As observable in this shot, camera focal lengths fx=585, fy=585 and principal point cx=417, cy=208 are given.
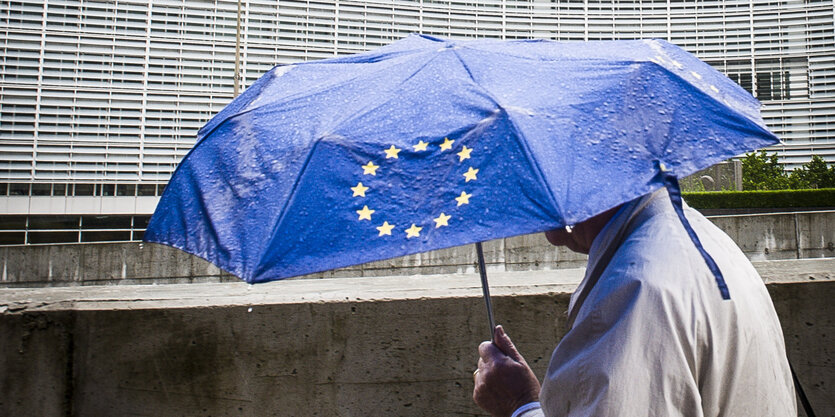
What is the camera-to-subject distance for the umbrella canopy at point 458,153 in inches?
44.0

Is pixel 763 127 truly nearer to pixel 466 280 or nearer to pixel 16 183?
pixel 466 280

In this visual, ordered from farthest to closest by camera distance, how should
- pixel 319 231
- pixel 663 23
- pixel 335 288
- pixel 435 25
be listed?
pixel 663 23
pixel 435 25
pixel 335 288
pixel 319 231

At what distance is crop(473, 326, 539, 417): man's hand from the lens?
4.81 feet

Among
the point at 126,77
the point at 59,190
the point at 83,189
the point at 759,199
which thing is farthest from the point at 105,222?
the point at 759,199

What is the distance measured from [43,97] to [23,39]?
4.50 m

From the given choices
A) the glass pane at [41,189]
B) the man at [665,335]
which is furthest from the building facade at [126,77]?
the man at [665,335]

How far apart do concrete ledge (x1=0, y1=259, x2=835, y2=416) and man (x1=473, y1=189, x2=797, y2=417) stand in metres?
1.84

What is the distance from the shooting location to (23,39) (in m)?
41.2

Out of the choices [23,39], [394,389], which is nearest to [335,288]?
[394,389]

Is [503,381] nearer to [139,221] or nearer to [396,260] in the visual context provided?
[396,260]

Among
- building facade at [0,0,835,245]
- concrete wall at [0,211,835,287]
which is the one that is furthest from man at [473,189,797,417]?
building facade at [0,0,835,245]

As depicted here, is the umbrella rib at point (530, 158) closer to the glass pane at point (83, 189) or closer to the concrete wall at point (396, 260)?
the concrete wall at point (396, 260)

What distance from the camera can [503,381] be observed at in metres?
1.49

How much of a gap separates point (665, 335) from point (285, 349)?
2.28 m
